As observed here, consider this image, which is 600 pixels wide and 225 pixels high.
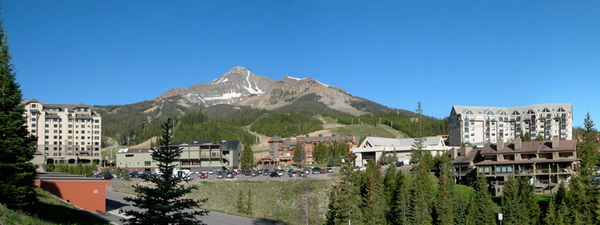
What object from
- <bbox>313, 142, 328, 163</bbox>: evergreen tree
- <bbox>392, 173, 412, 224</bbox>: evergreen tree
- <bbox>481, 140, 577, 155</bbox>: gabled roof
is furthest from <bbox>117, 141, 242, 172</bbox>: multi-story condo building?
<bbox>392, 173, 412, 224</bbox>: evergreen tree

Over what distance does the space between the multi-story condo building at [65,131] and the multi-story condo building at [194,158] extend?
3216 cm

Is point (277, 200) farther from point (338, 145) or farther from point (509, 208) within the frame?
point (338, 145)

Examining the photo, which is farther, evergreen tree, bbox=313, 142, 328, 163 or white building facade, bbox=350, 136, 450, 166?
evergreen tree, bbox=313, 142, 328, 163

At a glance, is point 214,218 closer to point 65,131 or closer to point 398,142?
point 398,142

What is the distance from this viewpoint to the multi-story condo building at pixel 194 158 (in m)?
122

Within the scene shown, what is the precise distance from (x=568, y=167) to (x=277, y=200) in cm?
4095

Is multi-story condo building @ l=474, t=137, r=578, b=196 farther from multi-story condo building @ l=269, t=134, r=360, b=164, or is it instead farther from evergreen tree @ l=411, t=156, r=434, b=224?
multi-story condo building @ l=269, t=134, r=360, b=164

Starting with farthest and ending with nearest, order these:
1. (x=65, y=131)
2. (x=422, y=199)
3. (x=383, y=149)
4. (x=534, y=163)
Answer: (x=65, y=131)
(x=383, y=149)
(x=534, y=163)
(x=422, y=199)

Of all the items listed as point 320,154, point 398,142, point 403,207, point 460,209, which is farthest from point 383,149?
point 403,207

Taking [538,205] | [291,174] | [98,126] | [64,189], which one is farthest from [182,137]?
[538,205]

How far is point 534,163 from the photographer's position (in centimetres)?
7456

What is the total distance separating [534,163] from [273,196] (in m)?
37.8

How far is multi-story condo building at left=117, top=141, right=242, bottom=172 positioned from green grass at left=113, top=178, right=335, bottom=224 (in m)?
37.8

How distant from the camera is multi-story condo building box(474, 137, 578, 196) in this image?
72938 mm
